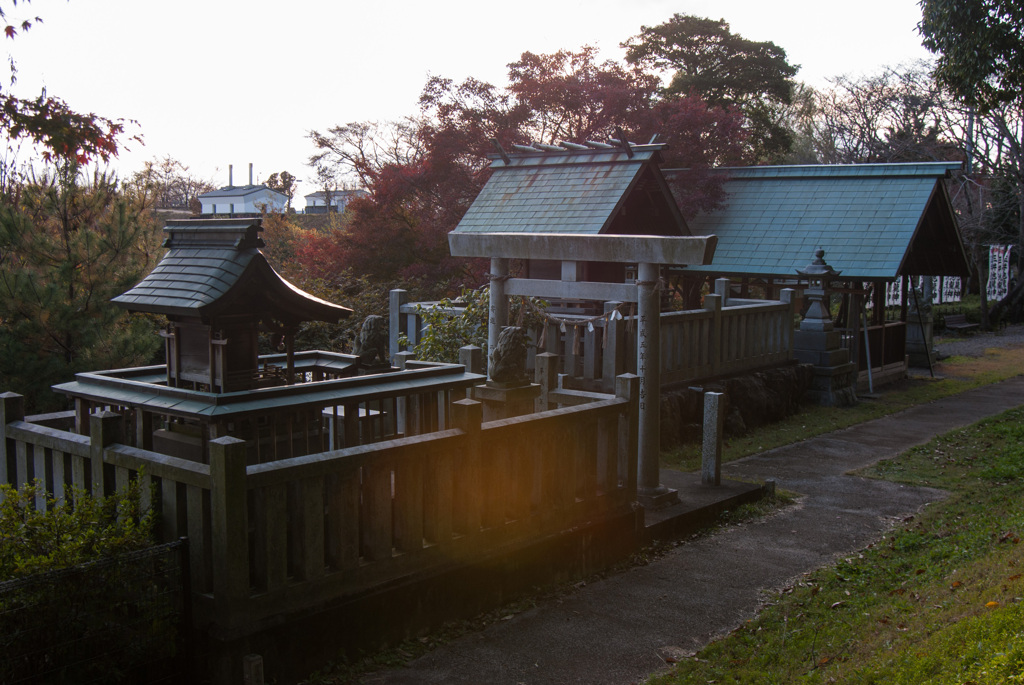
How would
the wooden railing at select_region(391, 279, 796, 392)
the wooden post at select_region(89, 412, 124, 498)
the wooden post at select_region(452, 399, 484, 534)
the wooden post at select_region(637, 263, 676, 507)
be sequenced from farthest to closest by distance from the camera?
the wooden railing at select_region(391, 279, 796, 392), the wooden post at select_region(637, 263, 676, 507), the wooden post at select_region(452, 399, 484, 534), the wooden post at select_region(89, 412, 124, 498)

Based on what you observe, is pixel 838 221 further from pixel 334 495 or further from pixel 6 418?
pixel 6 418

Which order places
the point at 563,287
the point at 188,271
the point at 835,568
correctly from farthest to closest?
the point at 563,287 < the point at 835,568 < the point at 188,271

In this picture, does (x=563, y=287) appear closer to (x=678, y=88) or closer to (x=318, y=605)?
(x=318, y=605)

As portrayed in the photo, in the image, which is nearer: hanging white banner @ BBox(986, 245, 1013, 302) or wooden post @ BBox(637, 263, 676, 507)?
wooden post @ BBox(637, 263, 676, 507)

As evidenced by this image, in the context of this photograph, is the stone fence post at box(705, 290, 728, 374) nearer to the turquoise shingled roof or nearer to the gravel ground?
the turquoise shingled roof

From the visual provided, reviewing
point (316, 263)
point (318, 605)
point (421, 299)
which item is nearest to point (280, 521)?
point (318, 605)

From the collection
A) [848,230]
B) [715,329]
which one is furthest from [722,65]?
[715,329]

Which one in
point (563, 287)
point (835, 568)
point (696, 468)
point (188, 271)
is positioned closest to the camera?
point (188, 271)

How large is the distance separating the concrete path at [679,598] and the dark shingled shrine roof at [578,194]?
5548 mm

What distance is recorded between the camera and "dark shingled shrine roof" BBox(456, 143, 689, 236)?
15.4 meters

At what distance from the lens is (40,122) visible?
39.3 feet

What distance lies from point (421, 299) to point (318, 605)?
48.3 ft

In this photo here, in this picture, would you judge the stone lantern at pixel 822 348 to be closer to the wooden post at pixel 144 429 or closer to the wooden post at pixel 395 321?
the wooden post at pixel 395 321

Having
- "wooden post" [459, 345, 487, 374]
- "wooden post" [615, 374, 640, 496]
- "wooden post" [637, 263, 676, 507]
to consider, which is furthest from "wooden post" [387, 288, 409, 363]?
"wooden post" [615, 374, 640, 496]
